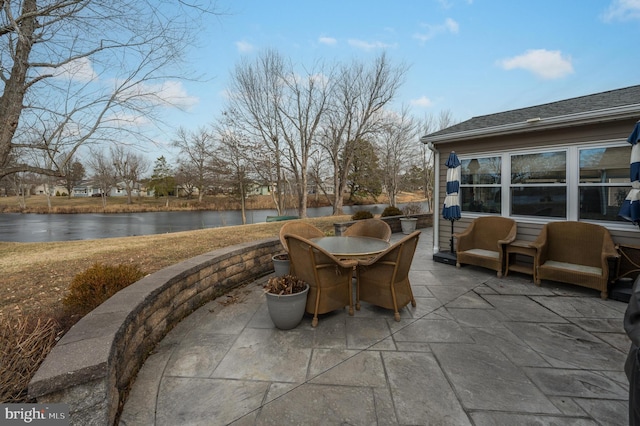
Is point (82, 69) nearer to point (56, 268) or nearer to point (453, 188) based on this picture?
point (56, 268)

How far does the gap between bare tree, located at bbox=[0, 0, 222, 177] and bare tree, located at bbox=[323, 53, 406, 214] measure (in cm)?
1390

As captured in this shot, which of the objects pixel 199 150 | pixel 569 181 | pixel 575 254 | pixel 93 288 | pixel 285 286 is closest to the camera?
pixel 93 288

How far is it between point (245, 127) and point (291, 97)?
3.07 m

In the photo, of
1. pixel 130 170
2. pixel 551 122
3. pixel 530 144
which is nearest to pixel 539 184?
pixel 530 144

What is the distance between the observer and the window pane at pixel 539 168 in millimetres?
4320

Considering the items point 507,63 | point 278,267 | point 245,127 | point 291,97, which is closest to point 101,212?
point 245,127

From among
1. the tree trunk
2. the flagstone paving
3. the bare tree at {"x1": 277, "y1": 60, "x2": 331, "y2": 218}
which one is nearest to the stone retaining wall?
the flagstone paving

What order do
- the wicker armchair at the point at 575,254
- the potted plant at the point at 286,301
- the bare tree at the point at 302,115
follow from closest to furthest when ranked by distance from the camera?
the potted plant at the point at 286,301 → the wicker armchair at the point at 575,254 → the bare tree at the point at 302,115

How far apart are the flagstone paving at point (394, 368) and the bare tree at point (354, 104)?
14749mm

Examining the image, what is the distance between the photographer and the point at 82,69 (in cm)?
323

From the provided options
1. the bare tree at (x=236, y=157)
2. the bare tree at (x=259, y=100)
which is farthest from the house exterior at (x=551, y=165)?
the bare tree at (x=236, y=157)

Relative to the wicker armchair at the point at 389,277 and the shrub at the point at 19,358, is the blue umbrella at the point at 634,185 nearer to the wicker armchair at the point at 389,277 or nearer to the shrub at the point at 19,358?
the wicker armchair at the point at 389,277

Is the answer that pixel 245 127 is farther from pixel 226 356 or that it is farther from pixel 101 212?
pixel 101 212

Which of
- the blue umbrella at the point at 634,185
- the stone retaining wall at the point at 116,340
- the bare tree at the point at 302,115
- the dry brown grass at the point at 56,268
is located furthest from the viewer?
the bare tree at the point at 302,115
